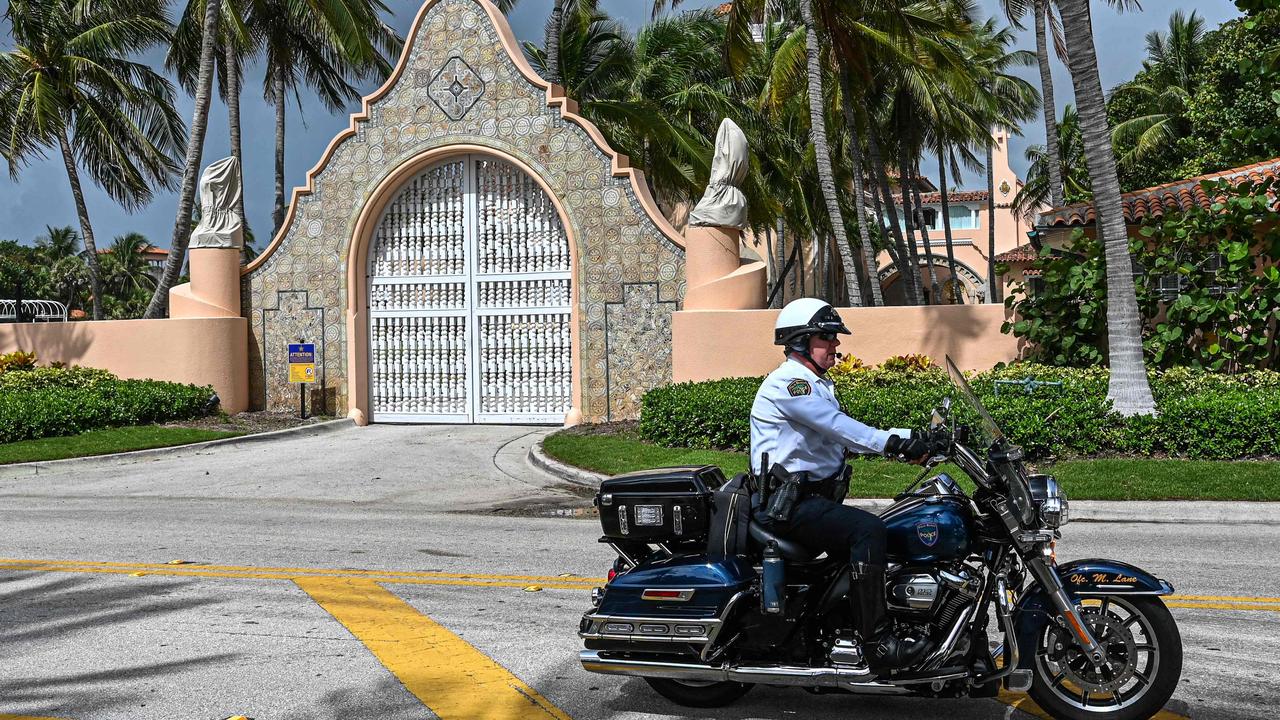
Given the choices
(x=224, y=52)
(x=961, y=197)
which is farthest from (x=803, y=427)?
(x=961, y=197)

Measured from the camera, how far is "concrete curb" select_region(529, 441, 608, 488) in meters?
13.8

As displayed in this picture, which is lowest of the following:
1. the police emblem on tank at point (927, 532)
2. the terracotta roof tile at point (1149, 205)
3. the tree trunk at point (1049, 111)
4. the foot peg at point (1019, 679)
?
the foot peg at point (1019, 679)

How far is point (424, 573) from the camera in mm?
8344

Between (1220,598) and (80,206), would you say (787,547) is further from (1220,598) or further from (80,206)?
(80,206)

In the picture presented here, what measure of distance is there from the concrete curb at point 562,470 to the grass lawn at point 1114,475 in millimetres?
165

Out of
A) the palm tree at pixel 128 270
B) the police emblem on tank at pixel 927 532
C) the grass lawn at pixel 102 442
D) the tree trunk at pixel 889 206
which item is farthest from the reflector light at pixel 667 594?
the palm tree at pixel 128 270

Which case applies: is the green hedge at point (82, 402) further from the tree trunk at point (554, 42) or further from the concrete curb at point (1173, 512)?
the concrete curb at point (1173, 512)


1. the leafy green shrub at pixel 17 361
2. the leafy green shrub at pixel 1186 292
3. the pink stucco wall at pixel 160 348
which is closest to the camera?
the leafy green shrub at pixel 1186 292

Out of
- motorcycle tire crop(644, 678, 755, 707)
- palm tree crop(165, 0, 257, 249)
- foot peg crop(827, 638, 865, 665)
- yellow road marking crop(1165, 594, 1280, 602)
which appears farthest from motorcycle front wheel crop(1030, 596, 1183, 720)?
palm tree crop(165, 0, 257, 249)

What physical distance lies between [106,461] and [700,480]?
13979mm

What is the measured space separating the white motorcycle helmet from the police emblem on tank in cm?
91

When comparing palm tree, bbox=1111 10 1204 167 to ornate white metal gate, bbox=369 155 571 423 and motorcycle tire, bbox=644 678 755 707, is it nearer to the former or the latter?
ornate white metal gate, bbox=369 155 571 423

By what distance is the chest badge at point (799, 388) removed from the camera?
4.90 meters

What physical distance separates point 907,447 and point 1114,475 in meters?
8.47
